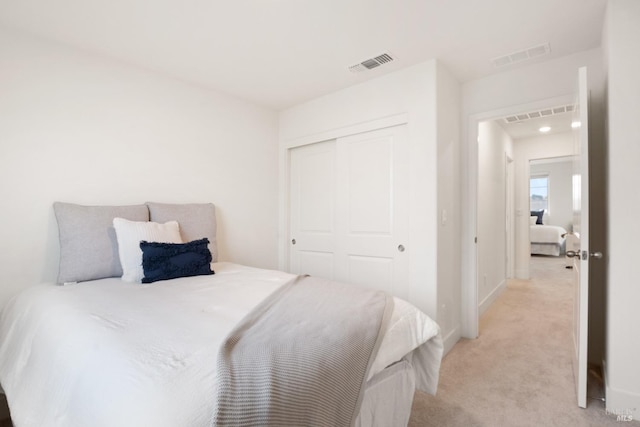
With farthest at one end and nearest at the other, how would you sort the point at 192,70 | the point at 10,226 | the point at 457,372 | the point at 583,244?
the point at 192,70 < the point at 457,372 < the point at 10,226 < the point at 583,244

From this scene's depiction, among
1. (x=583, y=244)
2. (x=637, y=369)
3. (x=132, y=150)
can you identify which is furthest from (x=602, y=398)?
(x=132, y=150)

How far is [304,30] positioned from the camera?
206 centimetres

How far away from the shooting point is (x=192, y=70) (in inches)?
103

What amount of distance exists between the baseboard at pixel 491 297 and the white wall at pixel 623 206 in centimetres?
180

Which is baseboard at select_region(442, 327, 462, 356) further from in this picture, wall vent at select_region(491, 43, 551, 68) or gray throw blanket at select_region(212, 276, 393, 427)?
wall vent at select_region(491, 43, 551, 68)

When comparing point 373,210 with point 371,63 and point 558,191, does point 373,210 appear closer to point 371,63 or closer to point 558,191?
point 371,63

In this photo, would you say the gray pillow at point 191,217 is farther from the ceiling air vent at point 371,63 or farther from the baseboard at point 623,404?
the baseboard at point 623,404

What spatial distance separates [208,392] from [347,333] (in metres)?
0.56

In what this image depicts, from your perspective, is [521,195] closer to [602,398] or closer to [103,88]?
[602,398]

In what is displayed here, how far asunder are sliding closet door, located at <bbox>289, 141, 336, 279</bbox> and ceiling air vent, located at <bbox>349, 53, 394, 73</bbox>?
806 millimetres


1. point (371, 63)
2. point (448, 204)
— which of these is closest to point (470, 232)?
point (448, 204)

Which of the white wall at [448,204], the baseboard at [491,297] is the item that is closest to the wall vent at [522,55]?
the white wall at [448,204]

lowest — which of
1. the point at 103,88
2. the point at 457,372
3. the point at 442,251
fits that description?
the point at 457,372

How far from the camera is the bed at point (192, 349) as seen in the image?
779 millimetres
